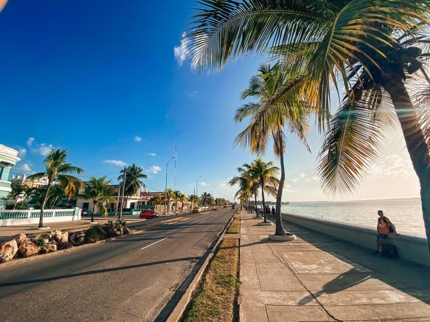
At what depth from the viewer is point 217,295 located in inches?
174

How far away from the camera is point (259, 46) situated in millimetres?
3363

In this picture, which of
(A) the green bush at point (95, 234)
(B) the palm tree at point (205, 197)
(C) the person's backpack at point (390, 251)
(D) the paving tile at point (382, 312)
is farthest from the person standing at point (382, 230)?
(B) the palm tree at point (205, 197)

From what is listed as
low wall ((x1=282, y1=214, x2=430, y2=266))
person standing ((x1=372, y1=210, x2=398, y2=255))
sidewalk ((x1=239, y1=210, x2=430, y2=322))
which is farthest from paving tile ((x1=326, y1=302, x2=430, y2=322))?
person standing ((x1=372, y1=210, x2=398, y2=255))

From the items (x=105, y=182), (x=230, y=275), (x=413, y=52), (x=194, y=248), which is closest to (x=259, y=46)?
(x=413, y=52)

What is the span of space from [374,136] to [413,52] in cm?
181

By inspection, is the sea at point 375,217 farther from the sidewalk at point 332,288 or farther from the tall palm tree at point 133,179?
the tall palm tree at point 133,179

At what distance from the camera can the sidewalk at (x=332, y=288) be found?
3.55m

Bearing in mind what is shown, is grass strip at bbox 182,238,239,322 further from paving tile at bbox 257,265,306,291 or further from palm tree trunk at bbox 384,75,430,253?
palm tree trunk at bbox 384,75,430,253

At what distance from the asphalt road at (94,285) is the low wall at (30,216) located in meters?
14.9

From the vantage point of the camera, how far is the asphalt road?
153 inches

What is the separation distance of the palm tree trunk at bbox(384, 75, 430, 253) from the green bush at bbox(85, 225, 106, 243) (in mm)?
13120

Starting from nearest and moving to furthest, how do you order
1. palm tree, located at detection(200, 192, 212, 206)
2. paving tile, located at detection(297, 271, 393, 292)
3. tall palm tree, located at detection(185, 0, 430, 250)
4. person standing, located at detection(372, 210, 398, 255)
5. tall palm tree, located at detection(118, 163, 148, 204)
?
tall palm tree, located at detection(185, 0, 430, 250), paving tile, located at detection(297, 271, 393, 292), person standing, located at detection(372, 210, 398, 255), tall palm tree, located at detection(118, 163, 148, 204), palm tree, located at detection(200, 192, 212, 206)

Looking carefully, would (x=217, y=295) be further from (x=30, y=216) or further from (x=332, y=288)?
(x=30, y=216)

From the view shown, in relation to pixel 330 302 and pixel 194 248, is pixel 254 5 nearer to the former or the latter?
pixel 330 302
